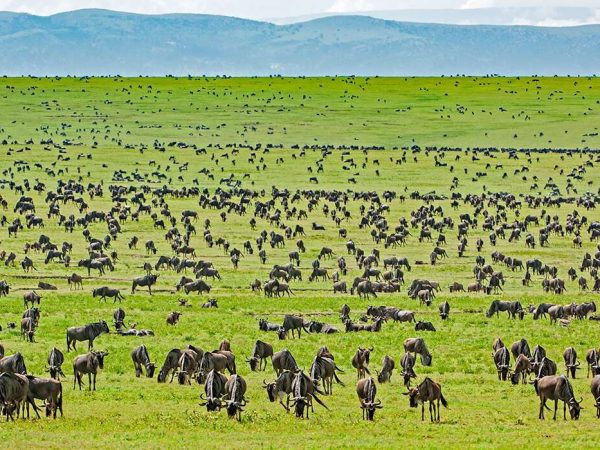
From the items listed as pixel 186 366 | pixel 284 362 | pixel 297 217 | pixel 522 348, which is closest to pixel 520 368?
pixel 522 348

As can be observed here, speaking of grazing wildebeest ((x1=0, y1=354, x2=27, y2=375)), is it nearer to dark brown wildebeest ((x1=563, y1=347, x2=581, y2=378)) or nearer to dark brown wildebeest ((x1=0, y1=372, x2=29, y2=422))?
dark brown wildebeest ((x1=0, y1=372, x2=29, y2=422))

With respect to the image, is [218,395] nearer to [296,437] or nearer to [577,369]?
[296,437]

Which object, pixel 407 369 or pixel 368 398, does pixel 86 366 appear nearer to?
pixel 368 398

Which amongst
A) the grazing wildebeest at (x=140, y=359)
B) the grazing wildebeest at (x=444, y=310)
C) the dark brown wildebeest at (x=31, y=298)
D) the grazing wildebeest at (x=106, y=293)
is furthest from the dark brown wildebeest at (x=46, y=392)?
the grazing wildebeest at (x=106, y=293)

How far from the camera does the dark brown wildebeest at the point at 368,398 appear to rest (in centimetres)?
2481

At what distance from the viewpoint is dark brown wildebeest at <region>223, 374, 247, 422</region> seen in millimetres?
24609

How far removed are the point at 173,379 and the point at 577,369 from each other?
1094 centimetres

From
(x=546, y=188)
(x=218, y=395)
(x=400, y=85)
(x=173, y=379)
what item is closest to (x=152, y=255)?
(x=173, y=379)

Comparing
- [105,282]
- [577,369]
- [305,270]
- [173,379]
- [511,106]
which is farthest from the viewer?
→ [511,106]

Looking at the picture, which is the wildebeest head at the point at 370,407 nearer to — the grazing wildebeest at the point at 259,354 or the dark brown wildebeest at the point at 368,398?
the dark brown wildebeest at the point at 368,398

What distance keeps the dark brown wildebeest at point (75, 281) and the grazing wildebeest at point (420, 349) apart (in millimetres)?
20511

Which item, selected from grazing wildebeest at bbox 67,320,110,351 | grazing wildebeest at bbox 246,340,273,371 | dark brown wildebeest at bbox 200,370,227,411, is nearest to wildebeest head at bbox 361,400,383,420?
dark brown wildebeest at bbox 200,370,227,411

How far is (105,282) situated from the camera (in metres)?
50.7

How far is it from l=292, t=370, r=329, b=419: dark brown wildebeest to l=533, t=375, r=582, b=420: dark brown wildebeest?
4695 millimetres
